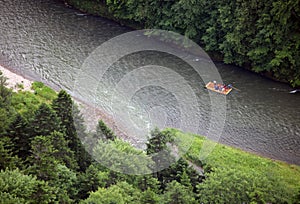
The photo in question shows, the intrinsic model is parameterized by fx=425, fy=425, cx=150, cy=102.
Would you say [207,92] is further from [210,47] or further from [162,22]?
[162,22]

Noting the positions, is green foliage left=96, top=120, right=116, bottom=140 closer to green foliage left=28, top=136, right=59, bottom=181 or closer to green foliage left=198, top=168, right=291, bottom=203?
green foliage left=28, top=136, right=59, bottom=181

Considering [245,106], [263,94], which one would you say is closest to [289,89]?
[263,94]

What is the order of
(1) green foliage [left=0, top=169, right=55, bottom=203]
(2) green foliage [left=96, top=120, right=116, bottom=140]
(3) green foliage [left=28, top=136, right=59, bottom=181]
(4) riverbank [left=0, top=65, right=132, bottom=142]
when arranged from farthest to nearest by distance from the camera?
(4) riverbank [left=0, top=65, right=132, bottom=142]
(2) green foliage [left=96, top=120, right=116, bottom=140]
(3) green foliage [left=28, top=136, right=59, bottom=181]
(1) green foliage [left=0, top=169, right=55, bottom=203]

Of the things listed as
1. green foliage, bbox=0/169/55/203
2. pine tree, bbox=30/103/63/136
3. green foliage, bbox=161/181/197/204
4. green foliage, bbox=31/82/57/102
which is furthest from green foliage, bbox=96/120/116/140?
green foliage, bbox=31/82/57/102

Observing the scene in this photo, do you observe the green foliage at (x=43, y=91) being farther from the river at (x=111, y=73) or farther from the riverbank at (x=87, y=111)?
the river at (x=111, y=73)

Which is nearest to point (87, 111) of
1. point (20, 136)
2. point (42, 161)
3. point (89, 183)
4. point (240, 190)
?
point (20, 136)
